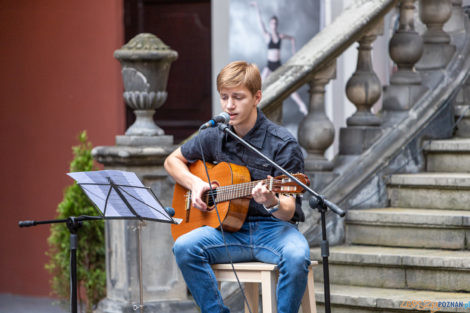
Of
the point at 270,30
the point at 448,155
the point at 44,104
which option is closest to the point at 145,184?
the point at 448,155

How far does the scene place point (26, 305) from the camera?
7.79 m

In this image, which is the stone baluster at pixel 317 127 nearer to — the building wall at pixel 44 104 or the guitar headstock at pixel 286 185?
the guitar headstock at pixel 286 185

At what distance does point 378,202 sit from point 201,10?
3.38m

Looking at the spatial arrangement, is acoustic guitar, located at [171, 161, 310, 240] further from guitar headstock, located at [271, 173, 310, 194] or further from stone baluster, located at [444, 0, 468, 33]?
stone baluster, located at [444, 0, 468, 33]

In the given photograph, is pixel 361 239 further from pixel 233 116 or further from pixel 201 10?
pixel 201 10

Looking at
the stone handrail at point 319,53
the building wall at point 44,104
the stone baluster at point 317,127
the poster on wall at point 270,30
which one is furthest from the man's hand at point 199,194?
the poster on wall at point 270,30

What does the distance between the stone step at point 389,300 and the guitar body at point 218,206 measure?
105cm

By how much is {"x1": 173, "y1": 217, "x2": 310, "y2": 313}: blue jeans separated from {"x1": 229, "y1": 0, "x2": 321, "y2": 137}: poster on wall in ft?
13.2

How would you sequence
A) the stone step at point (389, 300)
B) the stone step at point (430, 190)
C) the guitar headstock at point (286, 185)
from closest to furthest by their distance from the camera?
the guitar headstock at point (286, 185) < the stone step at point (389, 300) < the stone step at point (430, 190)

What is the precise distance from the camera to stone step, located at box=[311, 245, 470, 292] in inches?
198

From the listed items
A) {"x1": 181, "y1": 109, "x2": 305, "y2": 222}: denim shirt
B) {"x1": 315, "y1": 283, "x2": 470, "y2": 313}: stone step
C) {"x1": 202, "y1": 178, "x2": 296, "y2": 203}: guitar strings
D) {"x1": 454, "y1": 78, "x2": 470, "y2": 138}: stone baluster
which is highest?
{"x1": 454, "y1": 78, "x2": 470, "y2": 138}: stone baluster

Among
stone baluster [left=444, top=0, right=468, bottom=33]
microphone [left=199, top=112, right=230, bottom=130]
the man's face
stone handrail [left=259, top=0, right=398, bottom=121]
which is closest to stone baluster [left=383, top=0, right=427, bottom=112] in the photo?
stone handrail [left=259, top=0, right=398, bottom=121]

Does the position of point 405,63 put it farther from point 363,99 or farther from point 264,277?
point 264,277

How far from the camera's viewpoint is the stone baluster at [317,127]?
18.6 ft
